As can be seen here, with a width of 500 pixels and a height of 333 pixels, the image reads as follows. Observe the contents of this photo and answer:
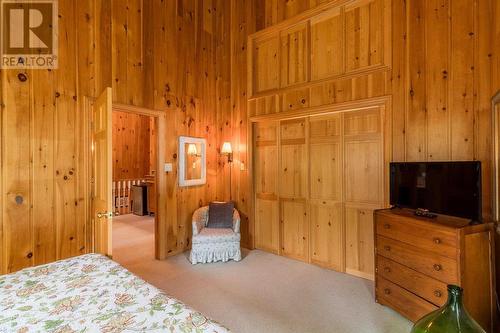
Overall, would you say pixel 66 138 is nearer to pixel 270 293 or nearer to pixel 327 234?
pixel 270 293

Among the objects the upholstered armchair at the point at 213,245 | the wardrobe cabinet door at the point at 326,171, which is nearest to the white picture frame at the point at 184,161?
the upholstered armchair at the point at 213,245

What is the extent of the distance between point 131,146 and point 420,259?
7.34 m

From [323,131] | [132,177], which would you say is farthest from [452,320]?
[132,177]

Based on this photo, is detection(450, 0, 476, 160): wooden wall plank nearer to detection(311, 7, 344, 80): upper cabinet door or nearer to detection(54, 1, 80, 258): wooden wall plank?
detection(311, 7, 344, 80): upper cabinet door

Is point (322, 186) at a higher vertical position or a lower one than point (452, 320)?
higher

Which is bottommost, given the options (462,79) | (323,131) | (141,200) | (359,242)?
(359,242)

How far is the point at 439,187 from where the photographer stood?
2291 millimetres

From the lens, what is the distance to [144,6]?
3.56m

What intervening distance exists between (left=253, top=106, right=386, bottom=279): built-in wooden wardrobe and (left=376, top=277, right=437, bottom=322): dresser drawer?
0.67 meters

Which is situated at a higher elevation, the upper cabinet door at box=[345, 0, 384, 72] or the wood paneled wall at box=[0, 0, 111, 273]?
the upper cabinet door at box=[345, 0, 384, 72]

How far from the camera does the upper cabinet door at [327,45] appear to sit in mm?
3434

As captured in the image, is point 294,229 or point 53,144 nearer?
point 53,144

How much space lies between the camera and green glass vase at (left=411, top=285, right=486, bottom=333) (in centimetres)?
116

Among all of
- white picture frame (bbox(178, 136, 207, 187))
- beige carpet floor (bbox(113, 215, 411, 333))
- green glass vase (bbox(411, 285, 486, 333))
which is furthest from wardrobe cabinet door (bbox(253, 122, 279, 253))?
green glass vase (bbox(411, 285, 486, 333))
